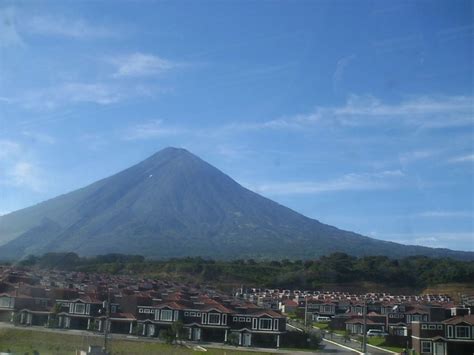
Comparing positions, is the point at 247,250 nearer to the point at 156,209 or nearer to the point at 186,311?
the point at 156,209

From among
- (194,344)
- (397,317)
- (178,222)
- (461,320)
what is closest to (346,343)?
(461,320)

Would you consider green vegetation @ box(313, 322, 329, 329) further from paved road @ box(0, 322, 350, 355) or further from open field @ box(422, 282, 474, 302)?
open field @ box(422, 282, 474, 302)

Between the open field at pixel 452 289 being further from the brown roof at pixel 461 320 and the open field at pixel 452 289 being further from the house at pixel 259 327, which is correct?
the house at pixel 259 327

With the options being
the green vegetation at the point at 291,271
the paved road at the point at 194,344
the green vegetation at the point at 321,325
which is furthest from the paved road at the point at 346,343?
the green vegetation at the point at 291,271

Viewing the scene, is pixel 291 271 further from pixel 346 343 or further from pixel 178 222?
pixel 178 222

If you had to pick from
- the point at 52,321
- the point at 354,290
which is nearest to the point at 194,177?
the point at 354,290

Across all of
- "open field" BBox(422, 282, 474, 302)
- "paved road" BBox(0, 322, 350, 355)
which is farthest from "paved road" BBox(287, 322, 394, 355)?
"open field" BBox(422, 282, 474, 302)
